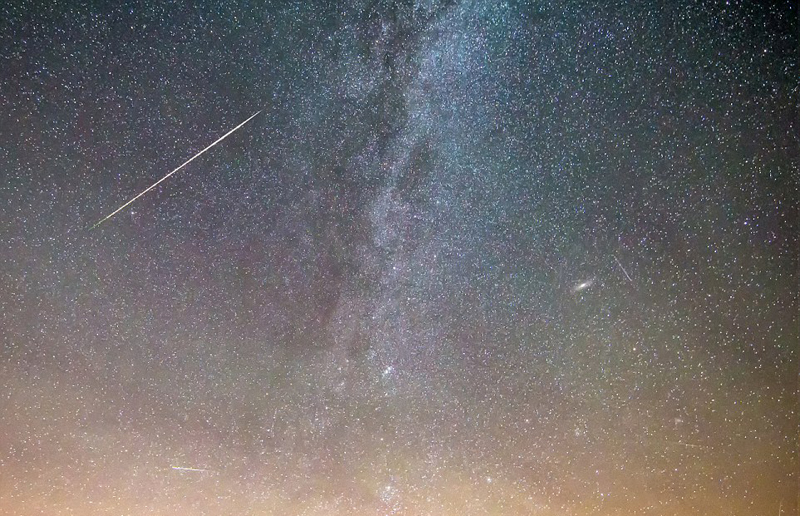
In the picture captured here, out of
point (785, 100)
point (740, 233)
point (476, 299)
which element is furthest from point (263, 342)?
point (785, 100)

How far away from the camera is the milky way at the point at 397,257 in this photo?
2.22 feet

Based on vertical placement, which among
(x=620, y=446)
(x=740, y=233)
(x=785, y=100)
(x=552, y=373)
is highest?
(x=785, y=100)

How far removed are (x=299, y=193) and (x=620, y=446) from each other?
68cm

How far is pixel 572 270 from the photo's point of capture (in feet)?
2.35

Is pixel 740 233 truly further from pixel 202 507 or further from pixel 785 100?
pixel 202 507

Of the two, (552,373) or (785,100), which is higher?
(785,100)

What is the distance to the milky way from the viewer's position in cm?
68

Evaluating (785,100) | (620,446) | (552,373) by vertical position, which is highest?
(785,100)

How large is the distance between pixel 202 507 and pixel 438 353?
480 mm

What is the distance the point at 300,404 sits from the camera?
28.6 inches

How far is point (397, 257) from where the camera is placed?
0.71 meters

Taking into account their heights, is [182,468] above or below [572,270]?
below

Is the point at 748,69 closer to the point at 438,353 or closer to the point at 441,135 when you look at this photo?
the point at 441,135

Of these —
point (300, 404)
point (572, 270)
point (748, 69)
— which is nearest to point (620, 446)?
point (572, 270)
